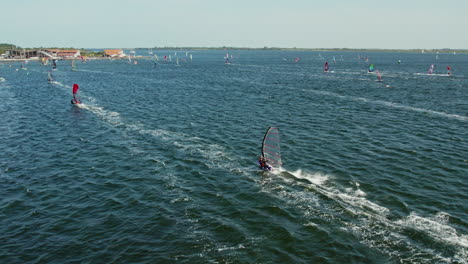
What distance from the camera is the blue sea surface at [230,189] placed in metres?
24.8

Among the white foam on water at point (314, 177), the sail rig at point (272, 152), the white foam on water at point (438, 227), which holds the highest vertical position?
the sail rig at point (272, 152)

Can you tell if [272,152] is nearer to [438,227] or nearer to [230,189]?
[230,189]

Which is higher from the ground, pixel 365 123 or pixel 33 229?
pixel 365 123

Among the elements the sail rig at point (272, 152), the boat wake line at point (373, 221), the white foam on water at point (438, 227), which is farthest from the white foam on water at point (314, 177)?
the white foam on water at point (438, 227)

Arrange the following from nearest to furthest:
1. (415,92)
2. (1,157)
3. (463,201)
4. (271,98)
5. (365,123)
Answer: (463,201) → (1,157) → (365,123) → (271,98) → (415,92)

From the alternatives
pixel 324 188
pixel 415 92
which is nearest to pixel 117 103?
pixel 324 188

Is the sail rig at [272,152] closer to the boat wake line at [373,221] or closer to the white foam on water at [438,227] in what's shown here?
the boat wake line at [373,221]

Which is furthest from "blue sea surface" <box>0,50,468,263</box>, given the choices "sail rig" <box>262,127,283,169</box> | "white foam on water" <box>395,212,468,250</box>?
"sail rig" <box>262,127,283,169</box>

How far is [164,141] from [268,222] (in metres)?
27.5

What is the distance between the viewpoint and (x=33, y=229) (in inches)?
1096

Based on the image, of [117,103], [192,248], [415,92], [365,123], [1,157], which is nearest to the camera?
[192,248]

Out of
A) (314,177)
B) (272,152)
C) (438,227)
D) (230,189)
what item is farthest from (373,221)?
(272,152)

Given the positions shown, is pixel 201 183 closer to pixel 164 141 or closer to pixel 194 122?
pixel 164 141

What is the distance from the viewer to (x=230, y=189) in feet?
114
